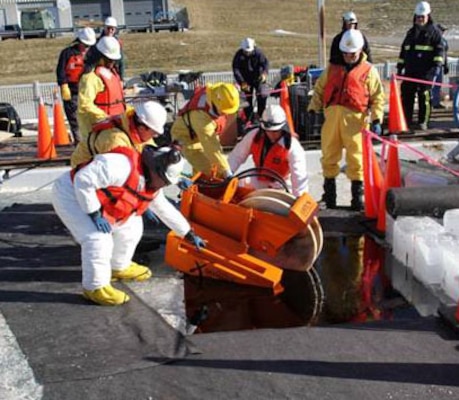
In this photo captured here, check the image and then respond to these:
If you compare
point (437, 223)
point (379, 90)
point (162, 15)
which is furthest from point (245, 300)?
point (162, 15)

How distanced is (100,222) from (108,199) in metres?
0.21

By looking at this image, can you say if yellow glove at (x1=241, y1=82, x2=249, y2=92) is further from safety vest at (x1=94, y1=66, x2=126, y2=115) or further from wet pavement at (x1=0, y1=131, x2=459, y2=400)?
wet pavement at (x1=0, y1=131, x2=459, y2=400)

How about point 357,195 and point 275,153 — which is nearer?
point 275,153

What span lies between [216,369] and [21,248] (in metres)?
3.29

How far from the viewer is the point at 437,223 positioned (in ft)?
20.5

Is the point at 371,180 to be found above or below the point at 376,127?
below

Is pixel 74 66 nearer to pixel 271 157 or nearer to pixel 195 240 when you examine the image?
pixel 271 157

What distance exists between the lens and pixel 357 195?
7.82 m

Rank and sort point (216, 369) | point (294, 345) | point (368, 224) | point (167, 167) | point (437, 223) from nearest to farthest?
point (216, 369), point (294, 345), point (167, 167), point (437, 223), point (368, 224)

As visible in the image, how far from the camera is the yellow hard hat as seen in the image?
6.49 metres

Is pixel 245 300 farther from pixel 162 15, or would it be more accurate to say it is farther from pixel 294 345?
pixel 162 15

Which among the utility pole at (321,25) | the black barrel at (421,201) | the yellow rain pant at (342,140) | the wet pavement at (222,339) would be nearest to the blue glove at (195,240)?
the wet pavement at (222,339)

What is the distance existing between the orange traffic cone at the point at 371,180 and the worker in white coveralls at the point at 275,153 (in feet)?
2.97

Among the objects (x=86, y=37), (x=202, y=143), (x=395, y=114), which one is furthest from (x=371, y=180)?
(x=86, y=37)
